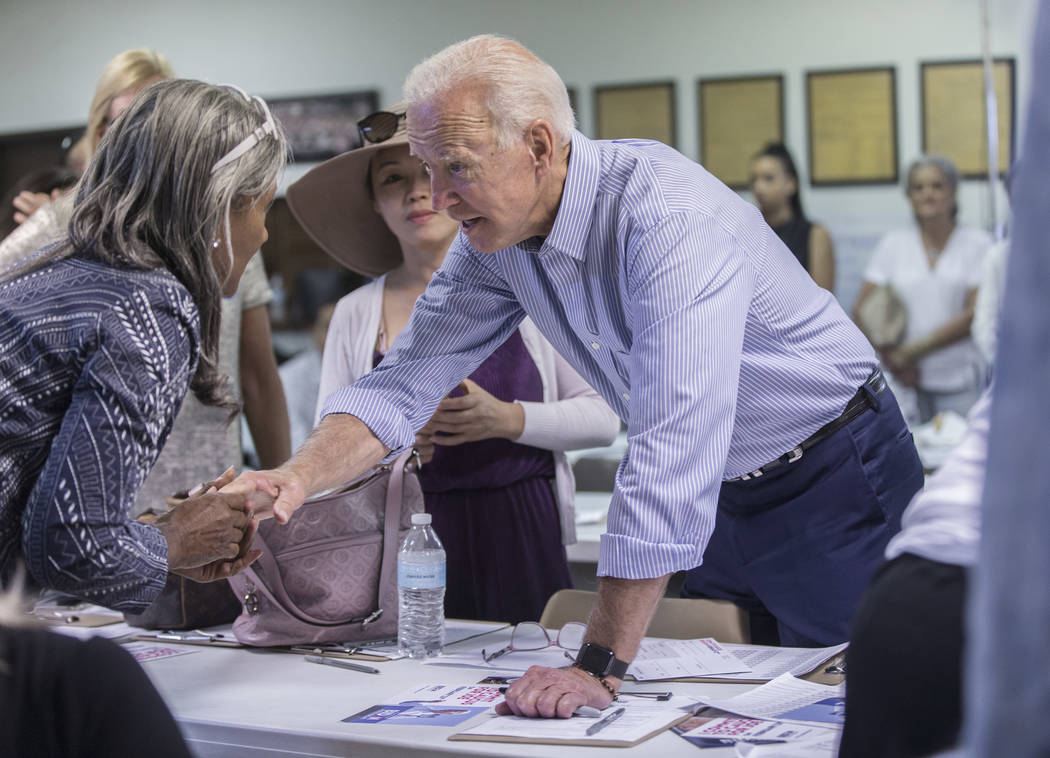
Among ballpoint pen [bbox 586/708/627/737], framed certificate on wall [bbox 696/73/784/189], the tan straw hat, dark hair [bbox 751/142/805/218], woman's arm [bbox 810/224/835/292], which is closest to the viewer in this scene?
ballpoint pen [bbox 586/708/627/737]

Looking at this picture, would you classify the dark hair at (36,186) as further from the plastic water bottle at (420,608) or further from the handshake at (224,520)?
the plastic water bottle at (420,608)

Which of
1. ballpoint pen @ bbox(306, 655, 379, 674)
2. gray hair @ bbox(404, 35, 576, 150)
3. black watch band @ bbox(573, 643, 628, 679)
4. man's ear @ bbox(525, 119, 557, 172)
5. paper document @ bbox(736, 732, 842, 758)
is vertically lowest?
ballpoint pen @ bbox(306, 655, 379, 674)

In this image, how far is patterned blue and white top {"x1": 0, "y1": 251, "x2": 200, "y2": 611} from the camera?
131cm

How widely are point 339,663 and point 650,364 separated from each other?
67 cm

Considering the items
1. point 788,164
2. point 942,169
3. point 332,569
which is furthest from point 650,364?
point 942,169

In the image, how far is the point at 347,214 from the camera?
8.63 feet

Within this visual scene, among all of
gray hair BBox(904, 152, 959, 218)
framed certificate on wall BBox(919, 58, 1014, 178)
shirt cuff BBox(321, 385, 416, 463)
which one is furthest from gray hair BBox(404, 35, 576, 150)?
framed certificate on wall BBox(919, 58, 1014, 178)

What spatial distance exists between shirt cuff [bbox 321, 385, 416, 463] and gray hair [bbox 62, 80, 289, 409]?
41 cm

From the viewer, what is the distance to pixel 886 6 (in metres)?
5.90

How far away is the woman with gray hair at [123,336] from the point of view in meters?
1.32

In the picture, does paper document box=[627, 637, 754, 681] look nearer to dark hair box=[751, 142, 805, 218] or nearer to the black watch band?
the black watch band

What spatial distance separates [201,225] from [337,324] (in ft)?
3.26

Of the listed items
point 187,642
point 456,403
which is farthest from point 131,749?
point 456,403

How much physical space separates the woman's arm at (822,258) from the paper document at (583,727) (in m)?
3.99
